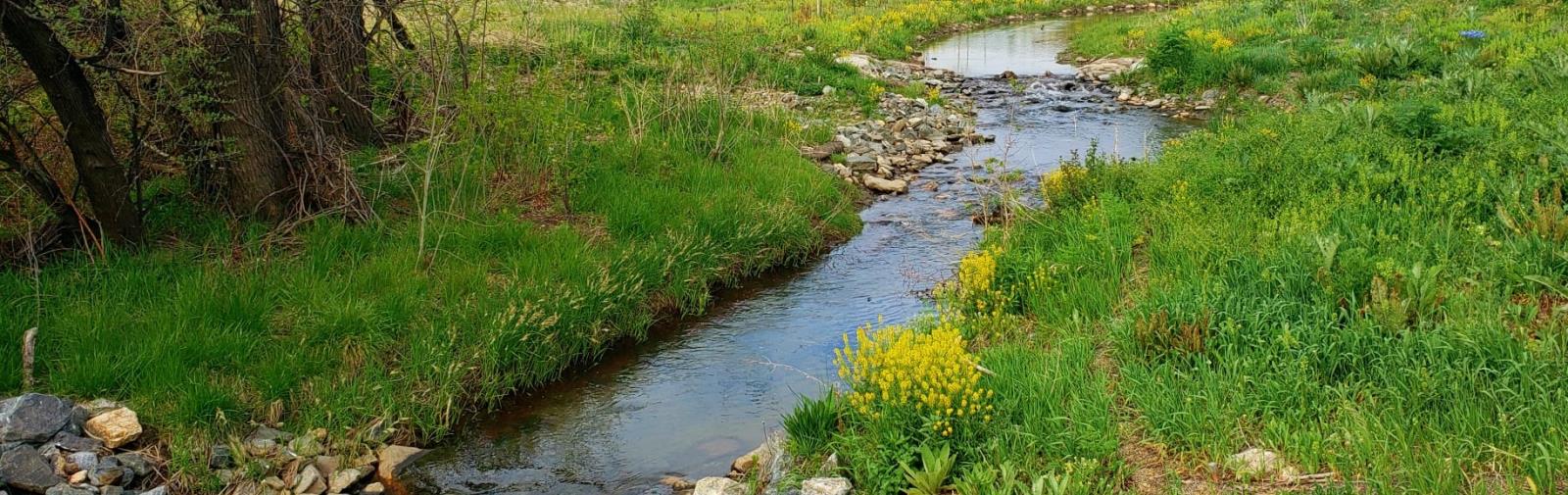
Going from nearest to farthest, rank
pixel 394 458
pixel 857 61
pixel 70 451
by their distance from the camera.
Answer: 1. pixel 70 451
2. pixel 394 458
3. pixel 857 61

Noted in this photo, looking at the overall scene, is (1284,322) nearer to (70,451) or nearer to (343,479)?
(343,479)

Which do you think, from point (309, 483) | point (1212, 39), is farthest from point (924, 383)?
point (1212, 39)

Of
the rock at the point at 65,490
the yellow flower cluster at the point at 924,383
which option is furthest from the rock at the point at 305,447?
the yellow flower cluster at the point at 924,383

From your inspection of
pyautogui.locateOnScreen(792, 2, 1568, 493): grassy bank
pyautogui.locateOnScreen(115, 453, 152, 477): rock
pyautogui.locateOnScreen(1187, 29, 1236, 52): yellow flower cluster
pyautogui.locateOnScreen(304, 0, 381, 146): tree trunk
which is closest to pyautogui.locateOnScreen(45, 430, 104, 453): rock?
pyautogui.locateOnScreen(115, 453, 152, 477): rock

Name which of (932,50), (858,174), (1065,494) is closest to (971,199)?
(858,174)

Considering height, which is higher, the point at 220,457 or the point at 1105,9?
the point at 1105,9

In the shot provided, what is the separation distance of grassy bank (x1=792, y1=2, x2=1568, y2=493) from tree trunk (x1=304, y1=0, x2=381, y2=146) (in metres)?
5.27

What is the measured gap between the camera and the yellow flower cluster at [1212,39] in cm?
1922

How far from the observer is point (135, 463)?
5.55 m

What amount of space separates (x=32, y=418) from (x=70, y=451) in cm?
27

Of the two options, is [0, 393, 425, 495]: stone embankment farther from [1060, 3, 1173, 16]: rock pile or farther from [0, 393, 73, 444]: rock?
[1060, 3, 1173, 16]: rock pile

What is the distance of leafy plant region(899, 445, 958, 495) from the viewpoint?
5.05 m

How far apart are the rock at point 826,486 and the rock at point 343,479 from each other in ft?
8.24

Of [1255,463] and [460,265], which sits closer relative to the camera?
[1255,463]
